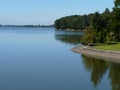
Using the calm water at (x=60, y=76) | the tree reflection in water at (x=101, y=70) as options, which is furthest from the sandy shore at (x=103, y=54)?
the calm water at (x=60, y=76)

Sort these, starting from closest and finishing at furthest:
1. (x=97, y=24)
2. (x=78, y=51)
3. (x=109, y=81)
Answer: (x=109, y=81) < (x=78, y=51) < (x=97, y=24)

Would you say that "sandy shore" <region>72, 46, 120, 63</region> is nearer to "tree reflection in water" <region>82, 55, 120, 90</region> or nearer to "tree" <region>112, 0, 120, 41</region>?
"tree reflection in water" <region>82, 55, 120, 90</region>

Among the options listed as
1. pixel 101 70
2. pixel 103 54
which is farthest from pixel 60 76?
pixel 103 54

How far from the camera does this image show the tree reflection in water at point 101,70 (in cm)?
3431

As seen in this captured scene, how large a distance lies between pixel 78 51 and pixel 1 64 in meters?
22.8

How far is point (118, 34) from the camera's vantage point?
7381 centimetres

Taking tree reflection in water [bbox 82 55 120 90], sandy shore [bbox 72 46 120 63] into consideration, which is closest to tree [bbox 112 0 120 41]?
sandy shore [bbox 72 46 120 63]

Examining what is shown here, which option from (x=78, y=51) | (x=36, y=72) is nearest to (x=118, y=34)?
(x=78, y=51)

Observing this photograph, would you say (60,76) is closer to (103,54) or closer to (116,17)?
(103,54)

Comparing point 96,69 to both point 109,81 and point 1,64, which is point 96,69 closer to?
point 109,81

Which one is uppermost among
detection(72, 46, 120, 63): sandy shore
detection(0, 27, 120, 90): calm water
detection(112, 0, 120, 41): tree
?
detection(112, 0, 120, 41): tree

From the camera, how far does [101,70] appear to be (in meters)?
42.8

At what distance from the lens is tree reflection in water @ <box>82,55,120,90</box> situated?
34312mm

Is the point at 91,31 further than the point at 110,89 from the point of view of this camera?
Yes
